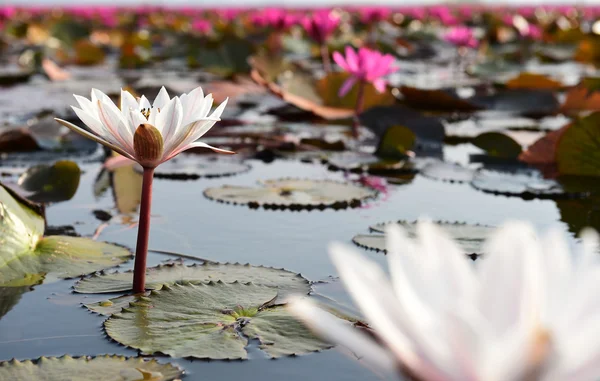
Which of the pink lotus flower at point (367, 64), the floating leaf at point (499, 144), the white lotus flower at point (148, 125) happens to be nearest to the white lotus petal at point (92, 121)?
the white lotus flower at point (148, 125)

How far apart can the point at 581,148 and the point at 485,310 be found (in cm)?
183

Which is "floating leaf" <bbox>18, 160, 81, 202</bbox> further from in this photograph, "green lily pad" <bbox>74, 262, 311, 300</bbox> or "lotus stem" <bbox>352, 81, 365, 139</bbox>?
"lotus stem" <bbox>352, 81, 365, 139</bbox>

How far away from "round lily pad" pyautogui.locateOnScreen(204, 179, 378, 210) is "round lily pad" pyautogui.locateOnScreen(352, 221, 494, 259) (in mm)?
262

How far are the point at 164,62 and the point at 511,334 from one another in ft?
22.1

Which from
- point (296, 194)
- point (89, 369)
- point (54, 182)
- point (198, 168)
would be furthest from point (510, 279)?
point (198, 168)

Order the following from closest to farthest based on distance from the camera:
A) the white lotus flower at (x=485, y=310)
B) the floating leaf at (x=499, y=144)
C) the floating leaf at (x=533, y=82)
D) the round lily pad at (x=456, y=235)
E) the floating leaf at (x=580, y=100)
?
the white lotus flower at (x=485, y=310) < the round lily pad at (x=456, y=235) < the floating leaf at (x=499, y=144) < the floating leaf at (x=580, y=100) < the floating leaf at (x=533, y=82)

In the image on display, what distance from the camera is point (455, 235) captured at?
1.68m

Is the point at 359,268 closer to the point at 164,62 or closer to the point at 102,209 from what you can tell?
the point at 102,209

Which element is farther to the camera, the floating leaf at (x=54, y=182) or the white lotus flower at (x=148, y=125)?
the floating leaf at (x=54, y=182)

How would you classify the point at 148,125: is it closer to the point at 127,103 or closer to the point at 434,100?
the point at 127,103

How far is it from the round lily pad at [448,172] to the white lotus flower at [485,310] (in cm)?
173

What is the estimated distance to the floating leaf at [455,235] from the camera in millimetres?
1584

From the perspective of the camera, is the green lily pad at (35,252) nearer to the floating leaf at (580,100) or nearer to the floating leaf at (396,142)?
the floating leaf at (396,142)

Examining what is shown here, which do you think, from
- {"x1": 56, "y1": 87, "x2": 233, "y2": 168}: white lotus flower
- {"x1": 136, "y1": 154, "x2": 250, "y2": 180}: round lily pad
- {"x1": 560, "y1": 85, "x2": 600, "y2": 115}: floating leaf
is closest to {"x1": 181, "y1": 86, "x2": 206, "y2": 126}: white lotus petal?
{"x1": 56, "y1": 87, "x2": 233, "y2": 168}: white lotus flower
